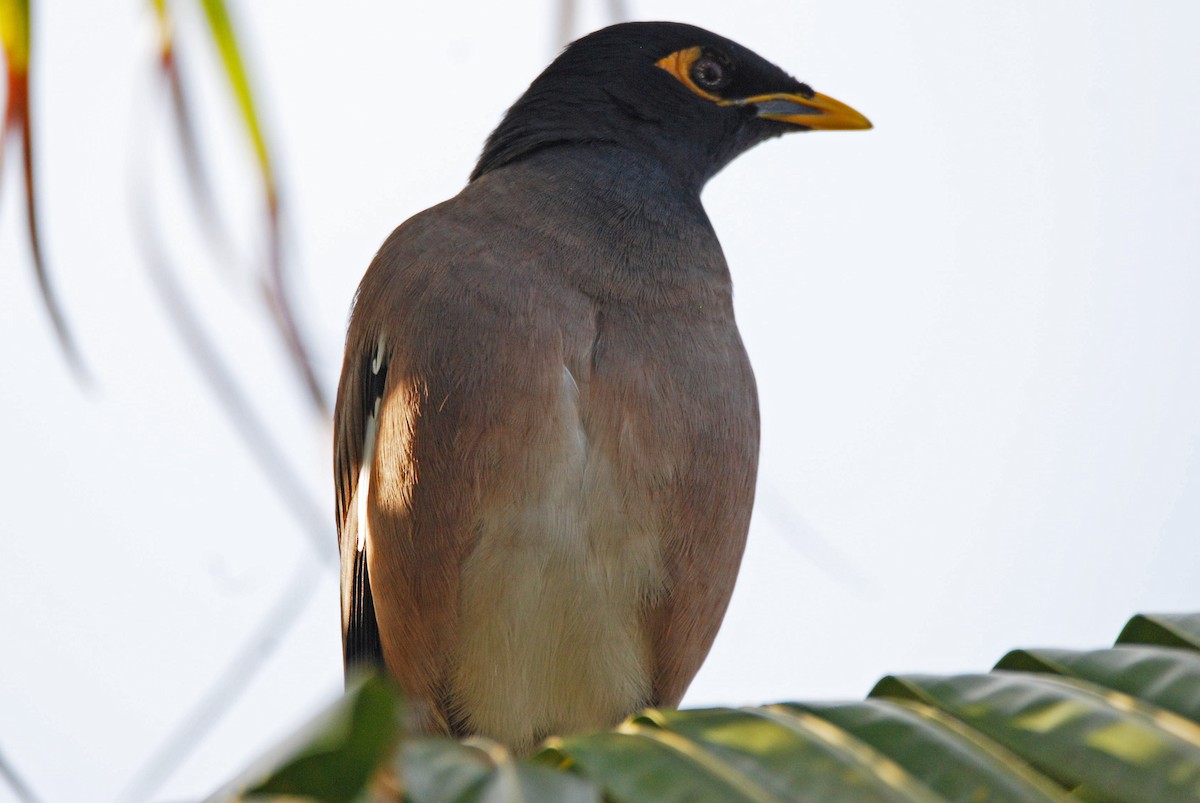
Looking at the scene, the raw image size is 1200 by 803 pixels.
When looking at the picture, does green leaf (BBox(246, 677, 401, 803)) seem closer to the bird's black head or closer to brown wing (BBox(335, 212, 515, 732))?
brown wing (BBox(335, 212, 515, 732))

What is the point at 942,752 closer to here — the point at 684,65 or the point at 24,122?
the point at 24,122

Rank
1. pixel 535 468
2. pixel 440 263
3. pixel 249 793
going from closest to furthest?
pixel 249 793
pixel 535 468
pixel 440 263

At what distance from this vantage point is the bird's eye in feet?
9.80

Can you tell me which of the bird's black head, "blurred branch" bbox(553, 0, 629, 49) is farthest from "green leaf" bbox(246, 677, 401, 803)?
the bird's black head

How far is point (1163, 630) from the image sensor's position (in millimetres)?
1130

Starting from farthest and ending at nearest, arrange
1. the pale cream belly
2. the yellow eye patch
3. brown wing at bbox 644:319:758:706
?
the yellow eye patch → brown wing at bbox 644:319:758:706 → the pale cream belly

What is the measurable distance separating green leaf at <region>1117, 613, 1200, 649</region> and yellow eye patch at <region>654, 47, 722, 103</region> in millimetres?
2030

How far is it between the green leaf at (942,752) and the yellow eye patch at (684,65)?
2.21 meters

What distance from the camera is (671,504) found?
83.2 inches

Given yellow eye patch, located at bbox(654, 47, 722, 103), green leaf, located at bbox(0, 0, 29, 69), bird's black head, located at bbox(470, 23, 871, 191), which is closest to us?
green leaf, located at bbox(0, 0, 29, 69)

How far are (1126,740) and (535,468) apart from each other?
1.26m

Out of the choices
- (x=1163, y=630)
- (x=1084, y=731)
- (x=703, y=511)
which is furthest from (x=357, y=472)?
(x=1084, y=731)

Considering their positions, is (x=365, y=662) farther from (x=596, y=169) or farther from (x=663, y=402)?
(x=596, y=169)

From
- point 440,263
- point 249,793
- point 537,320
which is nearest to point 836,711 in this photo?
point 249,793
